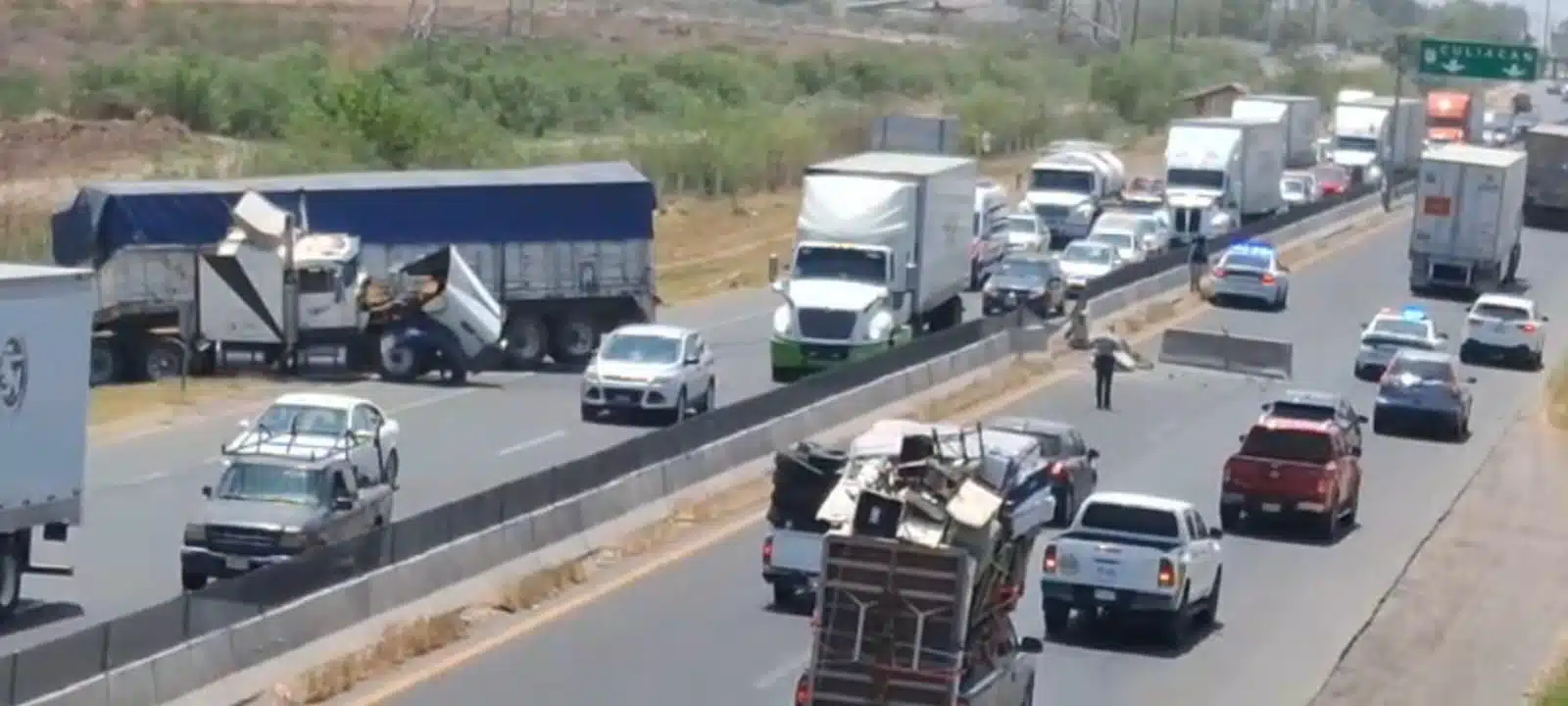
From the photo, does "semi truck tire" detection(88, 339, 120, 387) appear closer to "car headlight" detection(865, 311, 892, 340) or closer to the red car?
"car headlight" detection(865, 311, 892, 340)

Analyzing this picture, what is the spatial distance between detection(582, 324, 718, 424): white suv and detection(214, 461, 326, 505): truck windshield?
1451 centimetres

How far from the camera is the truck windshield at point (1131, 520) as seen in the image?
87.9ft

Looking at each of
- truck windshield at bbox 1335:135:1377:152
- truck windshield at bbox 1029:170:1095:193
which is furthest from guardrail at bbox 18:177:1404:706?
truck windshield at bbox 1335:135:1377:152

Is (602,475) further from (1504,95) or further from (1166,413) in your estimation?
(1504,95)

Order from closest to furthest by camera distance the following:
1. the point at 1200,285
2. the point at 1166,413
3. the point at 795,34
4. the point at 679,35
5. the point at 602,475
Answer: the point at 602,475 < the point at 1166,413 < the point at 1200,285 < the point at 679,35 < the point at 795,34

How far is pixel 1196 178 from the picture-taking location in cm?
7644

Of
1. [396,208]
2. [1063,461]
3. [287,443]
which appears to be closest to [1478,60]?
[396,208]

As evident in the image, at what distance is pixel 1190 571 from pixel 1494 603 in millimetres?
5825

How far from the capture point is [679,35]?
170 metres

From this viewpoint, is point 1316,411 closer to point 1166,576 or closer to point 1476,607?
point 1476,607

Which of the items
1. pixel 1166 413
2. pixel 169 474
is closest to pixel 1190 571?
pixel 169 474

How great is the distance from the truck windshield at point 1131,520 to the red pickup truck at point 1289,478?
24.6 feet

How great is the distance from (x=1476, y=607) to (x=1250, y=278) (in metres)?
33.4

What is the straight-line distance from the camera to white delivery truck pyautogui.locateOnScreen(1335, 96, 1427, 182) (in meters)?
97.8
